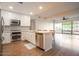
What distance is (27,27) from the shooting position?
2.53 metres

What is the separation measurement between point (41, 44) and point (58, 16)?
111 centimetres

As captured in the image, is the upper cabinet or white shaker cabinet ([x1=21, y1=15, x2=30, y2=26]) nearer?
the upper cabinet

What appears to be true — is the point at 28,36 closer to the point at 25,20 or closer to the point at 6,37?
the point at 25,20

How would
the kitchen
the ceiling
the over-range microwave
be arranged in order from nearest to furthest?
1. the ceiling
2. the kitchen
3. the over-range microwave

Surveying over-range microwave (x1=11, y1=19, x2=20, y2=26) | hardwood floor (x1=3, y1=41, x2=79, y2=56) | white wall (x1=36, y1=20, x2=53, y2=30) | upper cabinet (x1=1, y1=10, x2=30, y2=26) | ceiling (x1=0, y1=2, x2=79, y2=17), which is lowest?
hardwood floor (x1=3, y1=41, x2=79, y2=56)

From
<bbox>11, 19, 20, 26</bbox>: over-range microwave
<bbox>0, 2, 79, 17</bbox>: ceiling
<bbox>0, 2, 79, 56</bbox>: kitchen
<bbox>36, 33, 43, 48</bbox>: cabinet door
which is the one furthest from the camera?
<bbox>36, 33, 43, 48</bbox>: cabinet door

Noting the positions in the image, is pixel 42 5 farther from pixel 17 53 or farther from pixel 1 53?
pixel 1 53

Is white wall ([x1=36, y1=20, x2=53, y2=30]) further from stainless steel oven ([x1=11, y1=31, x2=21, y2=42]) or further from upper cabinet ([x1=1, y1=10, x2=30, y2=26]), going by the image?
stainless steel oven ([x1=11, y1=31, x2=21, y2=42])

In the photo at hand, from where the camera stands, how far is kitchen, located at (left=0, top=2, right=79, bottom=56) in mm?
2330

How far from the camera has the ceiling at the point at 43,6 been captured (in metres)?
2.15

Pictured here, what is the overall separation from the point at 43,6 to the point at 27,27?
2.77ft

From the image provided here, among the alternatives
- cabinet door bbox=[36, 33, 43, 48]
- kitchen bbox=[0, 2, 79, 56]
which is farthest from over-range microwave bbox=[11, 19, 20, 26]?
cabinet door bbox=[36, 33, 43, 48]

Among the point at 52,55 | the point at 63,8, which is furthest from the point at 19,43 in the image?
the point at 63,8

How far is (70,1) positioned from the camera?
79.5 inches
